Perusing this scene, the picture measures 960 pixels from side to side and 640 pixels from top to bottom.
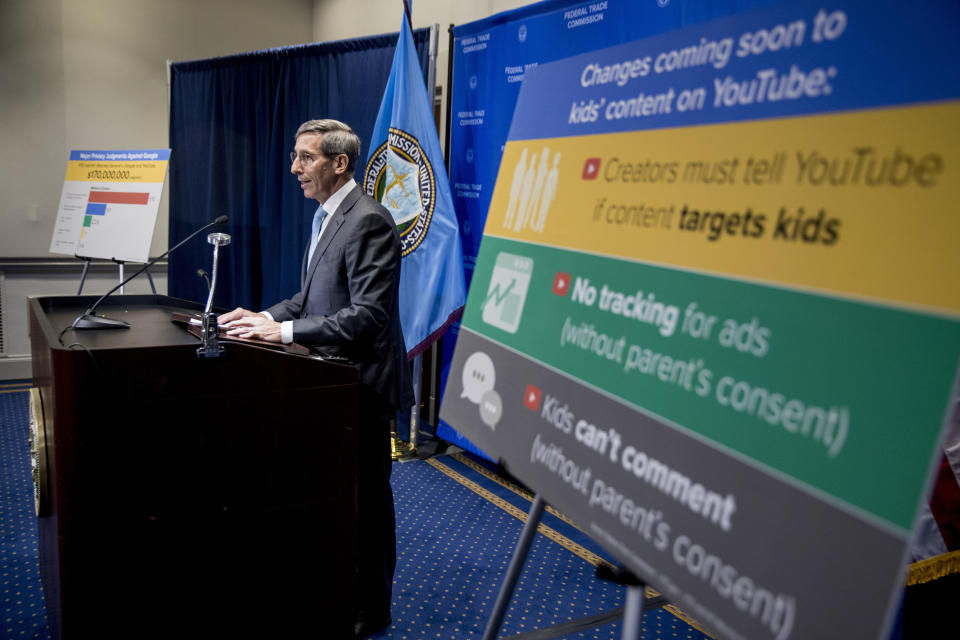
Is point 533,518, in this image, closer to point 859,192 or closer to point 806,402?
point 806,402

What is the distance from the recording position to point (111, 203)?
159 inches

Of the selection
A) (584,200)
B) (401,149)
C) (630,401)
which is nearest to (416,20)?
(401,149)

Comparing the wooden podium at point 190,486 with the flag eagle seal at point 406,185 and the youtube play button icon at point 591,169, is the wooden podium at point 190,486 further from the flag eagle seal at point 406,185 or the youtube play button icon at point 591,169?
the flag eagle seal at point 406,185

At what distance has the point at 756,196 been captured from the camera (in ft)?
2.57

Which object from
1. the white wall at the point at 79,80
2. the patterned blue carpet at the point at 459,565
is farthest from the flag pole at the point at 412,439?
the white wall at the point at 79,80

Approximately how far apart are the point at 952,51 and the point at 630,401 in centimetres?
49

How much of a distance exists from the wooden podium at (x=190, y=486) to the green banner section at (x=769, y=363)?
2.82 feet

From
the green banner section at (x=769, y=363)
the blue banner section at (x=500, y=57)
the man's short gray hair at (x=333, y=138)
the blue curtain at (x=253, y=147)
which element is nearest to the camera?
the green banner section at (x=769, y=363)

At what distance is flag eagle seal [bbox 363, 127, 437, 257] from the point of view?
11.1 feet

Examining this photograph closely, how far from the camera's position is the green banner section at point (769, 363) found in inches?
24.0

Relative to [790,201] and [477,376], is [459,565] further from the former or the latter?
[790,201]

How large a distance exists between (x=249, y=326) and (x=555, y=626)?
1.07 meters

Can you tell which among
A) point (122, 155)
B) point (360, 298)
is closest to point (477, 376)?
point (360, 298)

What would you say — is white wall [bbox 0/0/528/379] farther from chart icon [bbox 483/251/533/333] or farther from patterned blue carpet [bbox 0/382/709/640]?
chart icon [bbox 483/251/533/333]
